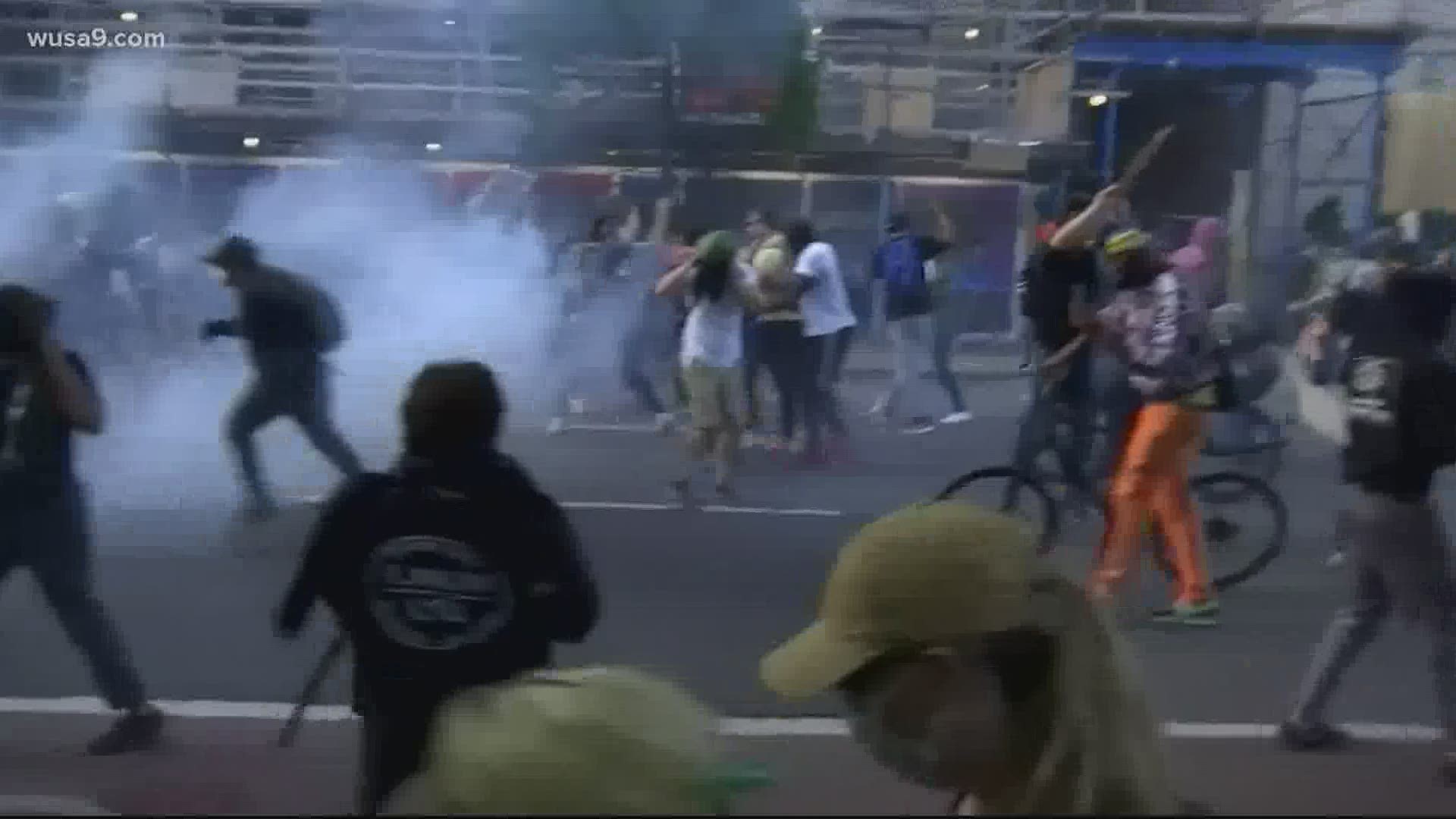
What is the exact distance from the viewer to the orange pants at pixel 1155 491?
7.21 m

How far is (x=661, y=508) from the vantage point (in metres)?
10.2

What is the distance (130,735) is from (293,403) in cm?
363

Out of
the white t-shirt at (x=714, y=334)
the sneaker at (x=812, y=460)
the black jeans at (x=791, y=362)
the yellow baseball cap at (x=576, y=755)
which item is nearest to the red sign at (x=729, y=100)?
the black jeans at (x=791, y=362)

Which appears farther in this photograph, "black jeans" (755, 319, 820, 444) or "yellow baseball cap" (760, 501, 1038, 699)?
"black jeans" (755, 319, 820, 444)

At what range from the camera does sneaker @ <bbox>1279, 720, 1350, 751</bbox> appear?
588cm

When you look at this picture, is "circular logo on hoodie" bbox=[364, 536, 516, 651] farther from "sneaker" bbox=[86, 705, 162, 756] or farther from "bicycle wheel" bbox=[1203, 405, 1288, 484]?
"bicycle wheel" bbox=[1203, 405, 1288, 484]

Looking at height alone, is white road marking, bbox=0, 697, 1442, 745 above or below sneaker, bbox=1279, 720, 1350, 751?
below

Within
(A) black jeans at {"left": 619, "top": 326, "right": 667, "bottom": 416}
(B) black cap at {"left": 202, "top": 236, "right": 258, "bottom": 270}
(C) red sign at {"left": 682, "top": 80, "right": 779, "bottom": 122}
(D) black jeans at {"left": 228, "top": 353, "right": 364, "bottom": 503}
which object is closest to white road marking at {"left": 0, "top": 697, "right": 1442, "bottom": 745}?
(D) black jeans at {"left": 228, "top": 353, "right": 364, "bottom": 503}

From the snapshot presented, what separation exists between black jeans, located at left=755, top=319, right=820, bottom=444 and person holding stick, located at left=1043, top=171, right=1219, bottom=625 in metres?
4.37

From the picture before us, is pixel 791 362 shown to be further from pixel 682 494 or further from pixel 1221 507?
pixel 1221 507

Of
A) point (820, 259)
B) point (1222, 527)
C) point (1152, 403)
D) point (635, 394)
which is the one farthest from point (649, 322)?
point (1152, 403)

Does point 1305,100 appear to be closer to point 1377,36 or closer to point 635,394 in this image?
point 1377,36

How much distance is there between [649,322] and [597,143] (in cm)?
259

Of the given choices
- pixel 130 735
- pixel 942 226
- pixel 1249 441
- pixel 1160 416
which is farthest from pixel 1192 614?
pixel 942 226
